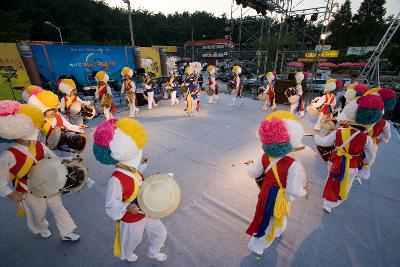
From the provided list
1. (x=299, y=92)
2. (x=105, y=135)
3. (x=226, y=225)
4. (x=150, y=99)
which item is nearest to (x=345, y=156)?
(x=226, y=225)

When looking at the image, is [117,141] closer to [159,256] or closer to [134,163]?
[134,163]

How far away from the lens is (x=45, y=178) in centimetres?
217

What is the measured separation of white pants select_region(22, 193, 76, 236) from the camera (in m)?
2.50

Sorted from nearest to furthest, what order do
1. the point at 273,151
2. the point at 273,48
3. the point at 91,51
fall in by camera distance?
the point at 273,151
the point at 91,51
the point at 273,48

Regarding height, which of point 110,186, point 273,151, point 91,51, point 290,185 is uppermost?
point 91,51

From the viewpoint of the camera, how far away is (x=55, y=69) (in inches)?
412

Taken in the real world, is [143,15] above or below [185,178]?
above

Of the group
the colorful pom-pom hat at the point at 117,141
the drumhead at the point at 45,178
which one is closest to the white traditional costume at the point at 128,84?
the drumhead at the point at 45,178

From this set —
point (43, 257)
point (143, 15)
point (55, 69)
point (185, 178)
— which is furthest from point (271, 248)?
point (143, 15)

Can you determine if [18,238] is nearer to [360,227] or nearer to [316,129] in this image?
[360,227]

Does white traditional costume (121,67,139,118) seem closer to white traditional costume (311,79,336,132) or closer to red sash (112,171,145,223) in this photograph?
white traditional costume (311,79,336,132)

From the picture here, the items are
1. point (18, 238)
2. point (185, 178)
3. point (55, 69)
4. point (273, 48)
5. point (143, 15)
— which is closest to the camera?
point (18, 238)

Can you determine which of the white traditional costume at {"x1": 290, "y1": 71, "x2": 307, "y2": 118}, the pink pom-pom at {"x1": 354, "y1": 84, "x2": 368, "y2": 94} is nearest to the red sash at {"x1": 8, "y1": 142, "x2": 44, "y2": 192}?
the pink pom-pom at {"x1": 354, "y1": 84, "x2": 368, "y2": 94}

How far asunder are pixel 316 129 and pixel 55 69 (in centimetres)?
1212
